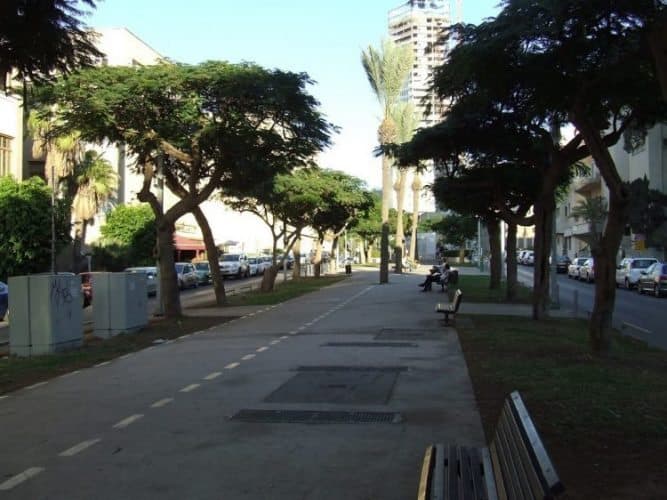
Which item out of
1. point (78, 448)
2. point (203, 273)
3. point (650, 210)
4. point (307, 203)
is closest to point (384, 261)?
point (307, 203)

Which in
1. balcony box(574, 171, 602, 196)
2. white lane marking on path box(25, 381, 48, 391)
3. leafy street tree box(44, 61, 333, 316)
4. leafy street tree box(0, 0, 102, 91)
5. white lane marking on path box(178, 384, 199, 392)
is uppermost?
balcony box(574, 171, 602, 196)

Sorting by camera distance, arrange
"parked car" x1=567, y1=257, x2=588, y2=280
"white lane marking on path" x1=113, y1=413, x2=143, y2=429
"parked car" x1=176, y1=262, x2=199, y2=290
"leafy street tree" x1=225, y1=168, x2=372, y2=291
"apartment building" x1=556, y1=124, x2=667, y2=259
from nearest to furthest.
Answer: "white lane marking on path" x1=113, y1=413, x2=143, y2=429
"leafy street tree" x1=225, y1=168, x2=372, y2=291
"parked car" x1=176, y1=262, x2=199, y2=290
"parked car" x1=567, y1=257, x2=588, y2=280
"apartment building" x1=556, y1=124, x2=667, y2=259

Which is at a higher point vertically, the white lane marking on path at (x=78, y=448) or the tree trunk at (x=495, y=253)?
the tree trunk at (x=495, y=253)

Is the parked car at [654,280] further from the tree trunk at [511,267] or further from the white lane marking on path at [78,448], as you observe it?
the white lane marking on path at [78,448]

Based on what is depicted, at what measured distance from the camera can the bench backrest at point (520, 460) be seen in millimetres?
2887

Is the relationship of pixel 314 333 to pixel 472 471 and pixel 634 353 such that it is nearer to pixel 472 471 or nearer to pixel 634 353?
pixel 634 353

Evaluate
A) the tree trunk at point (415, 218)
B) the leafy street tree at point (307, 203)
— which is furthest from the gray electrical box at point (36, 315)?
the tree trunk at point (415, 218)

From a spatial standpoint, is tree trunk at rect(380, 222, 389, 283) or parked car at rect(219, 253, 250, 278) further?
parked car at rect(219, 253, 250, 278)

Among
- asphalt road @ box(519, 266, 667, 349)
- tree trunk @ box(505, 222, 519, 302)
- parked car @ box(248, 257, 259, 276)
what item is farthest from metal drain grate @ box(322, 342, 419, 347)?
parked car @ box(248, 257, 259, 276)

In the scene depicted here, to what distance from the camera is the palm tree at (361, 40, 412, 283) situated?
38.1 metres

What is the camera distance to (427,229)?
103m

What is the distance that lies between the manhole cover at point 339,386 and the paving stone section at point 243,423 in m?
0.02

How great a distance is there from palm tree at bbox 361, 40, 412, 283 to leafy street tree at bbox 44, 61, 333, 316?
1880 centimetres

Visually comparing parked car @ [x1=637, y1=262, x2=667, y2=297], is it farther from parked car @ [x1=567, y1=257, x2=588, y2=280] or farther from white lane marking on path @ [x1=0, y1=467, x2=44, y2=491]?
white lane marking on path @ [x1=0, y1=467, x2=44, y2=491]
